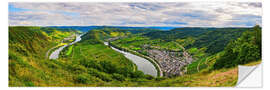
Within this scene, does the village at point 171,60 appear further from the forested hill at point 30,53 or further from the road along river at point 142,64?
the forested hill at point 30,53

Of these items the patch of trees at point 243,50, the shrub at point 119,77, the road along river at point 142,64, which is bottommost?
the shrub at point 119,77

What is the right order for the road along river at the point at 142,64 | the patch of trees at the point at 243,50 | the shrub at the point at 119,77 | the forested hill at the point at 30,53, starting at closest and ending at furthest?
the forested hill at the point at 30,53
the patch of trees at the point at 243,50
the shrub at the point at 119,77
the road along river at the point at 142,64

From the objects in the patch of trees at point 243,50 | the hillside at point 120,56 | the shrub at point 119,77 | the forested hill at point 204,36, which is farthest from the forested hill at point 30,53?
the patch of trees at point 243,50

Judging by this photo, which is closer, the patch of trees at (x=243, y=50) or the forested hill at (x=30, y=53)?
the forested hill at (x=30, y=53)

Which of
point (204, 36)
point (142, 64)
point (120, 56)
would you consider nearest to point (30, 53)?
point (120, 56)

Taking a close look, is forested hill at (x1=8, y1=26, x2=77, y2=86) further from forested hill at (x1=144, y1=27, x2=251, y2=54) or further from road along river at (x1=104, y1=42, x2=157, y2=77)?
forested hill at (x1=144, y1=27, x2=251, y2=54)

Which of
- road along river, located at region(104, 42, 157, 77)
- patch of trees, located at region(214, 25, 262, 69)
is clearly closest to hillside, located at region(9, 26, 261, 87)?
patch of trees, located at region(214, 25, 262, 69)

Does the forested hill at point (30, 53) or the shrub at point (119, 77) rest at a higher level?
the forested hill at point (30, 53)

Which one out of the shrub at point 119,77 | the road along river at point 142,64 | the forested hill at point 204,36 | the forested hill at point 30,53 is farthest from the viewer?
the forested hill at point 204,36

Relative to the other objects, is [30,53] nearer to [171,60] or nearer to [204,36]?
[171,60]
